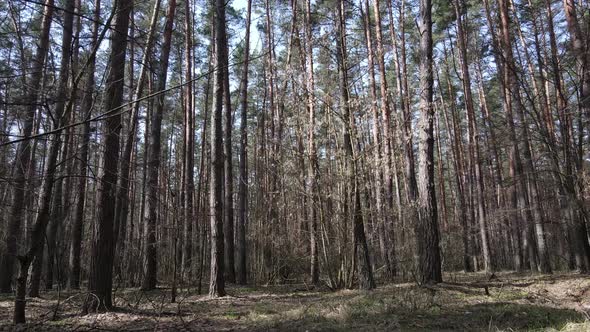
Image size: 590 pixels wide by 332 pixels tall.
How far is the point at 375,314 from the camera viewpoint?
5.48 m

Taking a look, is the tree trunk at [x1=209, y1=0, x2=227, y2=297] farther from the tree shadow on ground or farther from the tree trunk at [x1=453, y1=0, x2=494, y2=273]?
the tree trunk at [x1=453, y1=0, x2=494, y2=273]

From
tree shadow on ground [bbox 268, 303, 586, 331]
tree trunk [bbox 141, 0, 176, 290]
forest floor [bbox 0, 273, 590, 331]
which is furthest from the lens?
tree trunk [bbox 141, 0, 176, 290]

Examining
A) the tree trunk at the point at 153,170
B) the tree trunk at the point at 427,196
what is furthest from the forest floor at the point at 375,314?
the tree trunk at the point at 153,170

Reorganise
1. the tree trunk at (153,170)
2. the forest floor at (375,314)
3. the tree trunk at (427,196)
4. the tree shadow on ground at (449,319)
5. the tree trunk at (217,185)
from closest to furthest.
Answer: the tree shadow on ground at (449,319) < the forest floor at (375,314) < the tree trunk at (427,196) < the tree trunk at (217,185) < the tree trunk at (153,170)

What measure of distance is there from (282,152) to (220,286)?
3020 mm

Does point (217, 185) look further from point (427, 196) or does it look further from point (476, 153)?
point (476, 153)

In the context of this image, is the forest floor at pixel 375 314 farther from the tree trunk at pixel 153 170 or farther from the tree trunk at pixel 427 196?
the tree trunk at pixel 153 170

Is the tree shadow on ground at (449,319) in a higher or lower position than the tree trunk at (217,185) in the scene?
lower

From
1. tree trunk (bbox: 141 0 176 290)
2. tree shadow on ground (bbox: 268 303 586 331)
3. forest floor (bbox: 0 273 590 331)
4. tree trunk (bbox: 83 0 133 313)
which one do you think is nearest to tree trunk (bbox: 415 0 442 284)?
forest floor (bbox: 0 273 590 331)

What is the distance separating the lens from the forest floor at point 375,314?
4883 millimetres

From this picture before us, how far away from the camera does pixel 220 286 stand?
27.1 feet

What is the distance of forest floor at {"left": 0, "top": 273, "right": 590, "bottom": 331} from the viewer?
4883mm

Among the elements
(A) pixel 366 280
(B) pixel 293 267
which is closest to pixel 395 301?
(A) pixel 366 280

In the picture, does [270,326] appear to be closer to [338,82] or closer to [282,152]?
[282,152]
